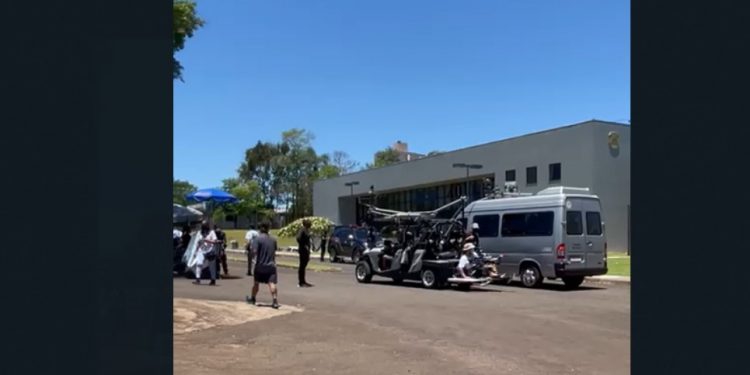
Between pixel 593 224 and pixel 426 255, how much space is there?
14.7 feet

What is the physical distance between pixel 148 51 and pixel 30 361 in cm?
179

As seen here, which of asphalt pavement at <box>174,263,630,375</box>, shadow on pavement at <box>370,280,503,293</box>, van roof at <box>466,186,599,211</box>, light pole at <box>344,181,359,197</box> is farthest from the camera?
light pole at <box>344,181,359,197</box>

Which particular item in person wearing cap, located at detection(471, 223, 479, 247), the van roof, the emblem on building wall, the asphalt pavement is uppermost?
the emblem on building wall

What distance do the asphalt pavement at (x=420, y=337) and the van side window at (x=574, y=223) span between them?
2.22 meters

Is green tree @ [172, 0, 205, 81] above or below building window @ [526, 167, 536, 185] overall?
above

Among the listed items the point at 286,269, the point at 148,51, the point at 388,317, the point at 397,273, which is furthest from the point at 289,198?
the point at 148,51

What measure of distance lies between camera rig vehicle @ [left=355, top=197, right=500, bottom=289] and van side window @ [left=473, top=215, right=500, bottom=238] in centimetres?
85

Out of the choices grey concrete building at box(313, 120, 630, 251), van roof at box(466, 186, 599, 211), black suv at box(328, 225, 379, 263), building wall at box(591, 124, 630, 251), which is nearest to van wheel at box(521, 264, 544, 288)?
van roof at box(466, 186, 599, 211)

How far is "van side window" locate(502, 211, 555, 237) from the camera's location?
58.6 feet

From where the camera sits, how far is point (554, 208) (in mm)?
17734

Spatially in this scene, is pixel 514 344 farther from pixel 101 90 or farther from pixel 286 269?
pixel 286 269

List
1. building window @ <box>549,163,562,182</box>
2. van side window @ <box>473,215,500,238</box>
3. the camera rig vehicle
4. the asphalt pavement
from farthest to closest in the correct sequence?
building window @ <box>549,163,562,182</box> → van side window @ <box>473,215,500,238</box> → the camera rig vehicle → the asphalt pavement

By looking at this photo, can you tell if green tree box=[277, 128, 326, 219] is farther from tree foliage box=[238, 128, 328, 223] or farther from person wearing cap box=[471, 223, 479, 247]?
person wearing cap box=[471, 223, 479, 247]

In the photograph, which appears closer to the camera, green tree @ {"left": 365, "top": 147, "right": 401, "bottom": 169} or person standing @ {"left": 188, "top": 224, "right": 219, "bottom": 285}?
person standing @ {"left": 188, "top": 224, "right": 219, "bottom": 285}
